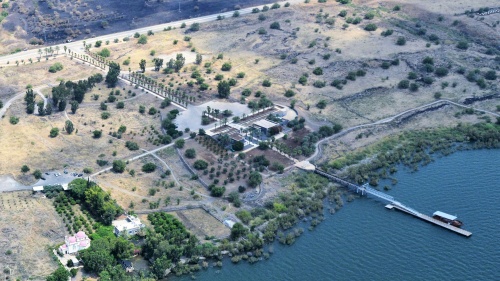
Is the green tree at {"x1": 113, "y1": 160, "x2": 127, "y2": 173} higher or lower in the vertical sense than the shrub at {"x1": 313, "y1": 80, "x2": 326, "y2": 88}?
lower

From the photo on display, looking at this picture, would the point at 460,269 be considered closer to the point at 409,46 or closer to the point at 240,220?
the point at 240,220

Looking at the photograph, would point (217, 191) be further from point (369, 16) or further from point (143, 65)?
point (369, 16)

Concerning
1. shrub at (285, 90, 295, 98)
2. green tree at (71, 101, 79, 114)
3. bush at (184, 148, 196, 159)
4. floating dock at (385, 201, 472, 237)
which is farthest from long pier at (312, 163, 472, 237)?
green tree at (71, 101, 79, 114)

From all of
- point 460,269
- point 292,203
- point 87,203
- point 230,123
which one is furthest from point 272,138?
point 460,269

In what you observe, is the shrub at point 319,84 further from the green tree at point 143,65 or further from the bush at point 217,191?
the bush at point 217,191

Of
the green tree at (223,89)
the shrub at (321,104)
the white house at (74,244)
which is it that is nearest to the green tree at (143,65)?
the green tree at (223,89)

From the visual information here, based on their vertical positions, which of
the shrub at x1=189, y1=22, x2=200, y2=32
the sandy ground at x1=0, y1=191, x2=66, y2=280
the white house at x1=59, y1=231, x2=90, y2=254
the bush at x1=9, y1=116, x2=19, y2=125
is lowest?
the sandy ground at x1=0, y1=191, x2=66, y2=280

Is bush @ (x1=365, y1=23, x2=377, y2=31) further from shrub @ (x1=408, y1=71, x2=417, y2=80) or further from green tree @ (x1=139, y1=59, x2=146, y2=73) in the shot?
green tree @ (x1=139, y1=59, x2=146, y2=73)
